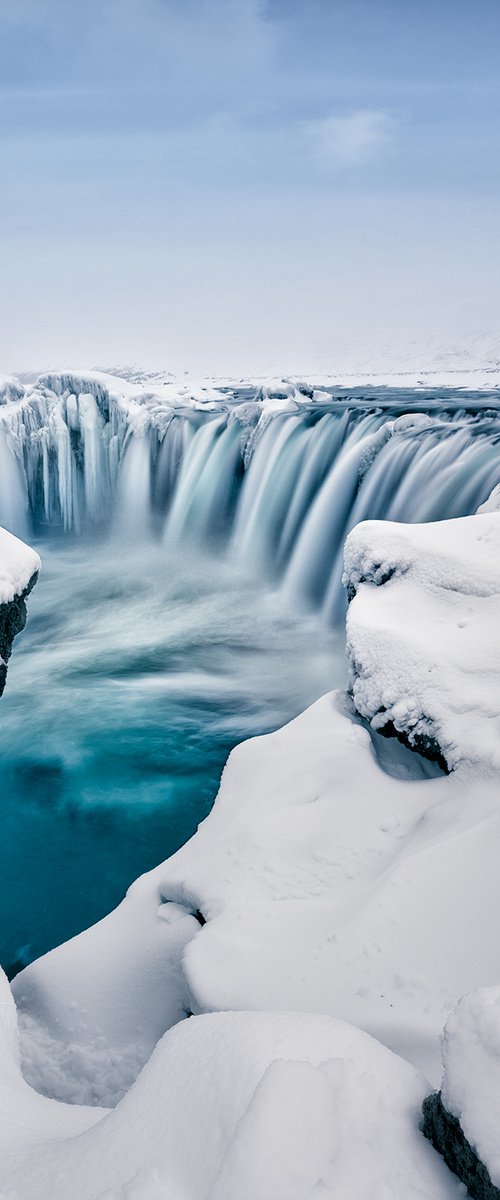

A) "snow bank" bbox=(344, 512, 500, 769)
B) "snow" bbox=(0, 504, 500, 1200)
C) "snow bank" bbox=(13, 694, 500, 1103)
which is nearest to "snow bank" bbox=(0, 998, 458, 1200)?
"snow" bbox=(0, 504, 500, 1200)

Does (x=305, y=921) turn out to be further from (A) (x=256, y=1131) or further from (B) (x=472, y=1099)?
(B) (x=472, y=1099)

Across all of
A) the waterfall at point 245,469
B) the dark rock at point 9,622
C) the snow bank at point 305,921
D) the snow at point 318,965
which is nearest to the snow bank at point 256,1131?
the snow at point 318,965

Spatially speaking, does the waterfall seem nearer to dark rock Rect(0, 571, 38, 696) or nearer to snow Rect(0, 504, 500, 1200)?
snow Rect(0, 504, 500, 1200)

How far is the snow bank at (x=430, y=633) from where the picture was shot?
3279 mm

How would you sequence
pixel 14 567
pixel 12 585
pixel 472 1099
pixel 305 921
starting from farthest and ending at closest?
pixel 14 567, pixel 12 585, pixel 305 921, pixel 472 1099

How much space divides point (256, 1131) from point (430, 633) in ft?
8.54

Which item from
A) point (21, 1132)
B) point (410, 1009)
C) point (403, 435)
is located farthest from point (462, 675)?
point (403, 435)

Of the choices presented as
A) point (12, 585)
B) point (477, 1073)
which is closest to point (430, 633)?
point (477, 1073)

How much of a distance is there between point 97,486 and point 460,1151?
48.0ft

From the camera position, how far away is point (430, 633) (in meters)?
3.72

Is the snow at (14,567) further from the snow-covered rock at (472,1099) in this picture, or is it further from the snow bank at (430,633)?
the snow-covered rock at (472,1099)

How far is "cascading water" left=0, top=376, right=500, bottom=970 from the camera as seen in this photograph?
218 inches

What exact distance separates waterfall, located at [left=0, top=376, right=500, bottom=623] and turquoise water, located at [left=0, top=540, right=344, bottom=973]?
0.96 metres

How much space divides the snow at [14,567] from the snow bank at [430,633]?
2171 mm
